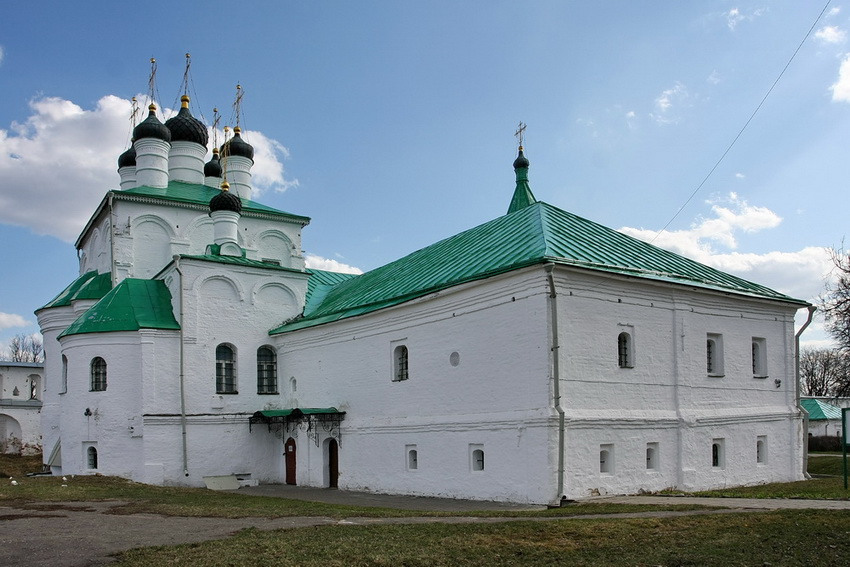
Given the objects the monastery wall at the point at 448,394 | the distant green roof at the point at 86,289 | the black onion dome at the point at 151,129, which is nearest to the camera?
the monastery wall at the point at 448,394

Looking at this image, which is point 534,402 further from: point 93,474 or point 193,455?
point 93,474

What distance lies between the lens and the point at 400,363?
18328mm

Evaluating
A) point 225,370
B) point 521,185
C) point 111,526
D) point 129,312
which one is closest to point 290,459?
point 225,370

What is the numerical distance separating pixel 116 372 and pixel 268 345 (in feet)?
14.4

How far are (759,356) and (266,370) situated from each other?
1369 cm

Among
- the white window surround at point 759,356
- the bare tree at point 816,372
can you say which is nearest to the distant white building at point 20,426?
the white window surround at point 759,356

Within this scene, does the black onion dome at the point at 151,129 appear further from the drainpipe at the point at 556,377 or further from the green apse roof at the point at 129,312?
the drainpipe at the point at 556,377

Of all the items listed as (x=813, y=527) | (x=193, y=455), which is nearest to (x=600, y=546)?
(x=813, y=527)

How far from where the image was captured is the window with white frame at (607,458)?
48.0 feet

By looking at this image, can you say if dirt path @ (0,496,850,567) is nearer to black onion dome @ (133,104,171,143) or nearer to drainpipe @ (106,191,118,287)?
drainpipe @ (106,191,118,287)

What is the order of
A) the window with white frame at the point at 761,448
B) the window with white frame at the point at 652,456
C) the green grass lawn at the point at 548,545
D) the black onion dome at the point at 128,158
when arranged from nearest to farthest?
the green grass lawn at the point at 548,545, the window with white frame at the point at 652,456, the window with white frame at the point at 761,448, the black onion dome at the point at 128,158

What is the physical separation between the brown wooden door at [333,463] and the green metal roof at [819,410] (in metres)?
26.8

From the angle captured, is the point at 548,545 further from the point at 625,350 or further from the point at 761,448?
the point at 761,448

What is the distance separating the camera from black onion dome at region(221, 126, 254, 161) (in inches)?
1138
